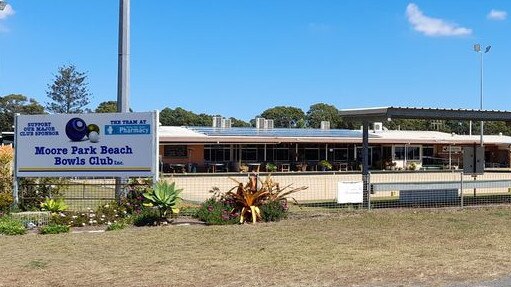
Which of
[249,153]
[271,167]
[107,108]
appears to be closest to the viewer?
[271,167]

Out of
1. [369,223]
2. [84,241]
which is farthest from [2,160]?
[369,223]

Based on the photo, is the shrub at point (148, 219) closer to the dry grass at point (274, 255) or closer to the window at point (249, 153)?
the dry grass at point (274, 255)

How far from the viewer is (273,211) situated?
45.0 ft

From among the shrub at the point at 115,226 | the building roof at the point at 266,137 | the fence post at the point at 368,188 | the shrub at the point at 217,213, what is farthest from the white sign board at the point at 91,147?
the building roof at the point at 266,137

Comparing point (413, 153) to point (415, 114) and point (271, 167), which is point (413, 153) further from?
point (415, 114)

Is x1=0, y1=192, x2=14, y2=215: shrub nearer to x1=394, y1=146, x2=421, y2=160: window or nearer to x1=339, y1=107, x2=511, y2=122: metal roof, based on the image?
x1=339, y1=107, x2=511, y2=122: metal roof

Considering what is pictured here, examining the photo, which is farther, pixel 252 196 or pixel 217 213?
pixel 252 196

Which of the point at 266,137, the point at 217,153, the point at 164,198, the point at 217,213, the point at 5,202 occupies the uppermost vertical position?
the point at 266,137

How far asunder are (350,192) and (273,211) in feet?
8.91

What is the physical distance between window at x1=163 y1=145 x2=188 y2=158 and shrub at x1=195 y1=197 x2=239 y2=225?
104ft

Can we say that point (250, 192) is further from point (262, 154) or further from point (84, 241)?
point (262, 154)

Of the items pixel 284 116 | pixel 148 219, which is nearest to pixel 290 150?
pixel 148 219

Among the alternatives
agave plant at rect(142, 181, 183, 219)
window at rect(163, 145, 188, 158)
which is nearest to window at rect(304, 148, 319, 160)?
window at rect(163, 145, 188, 158)

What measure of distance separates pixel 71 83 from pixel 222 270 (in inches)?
2863
